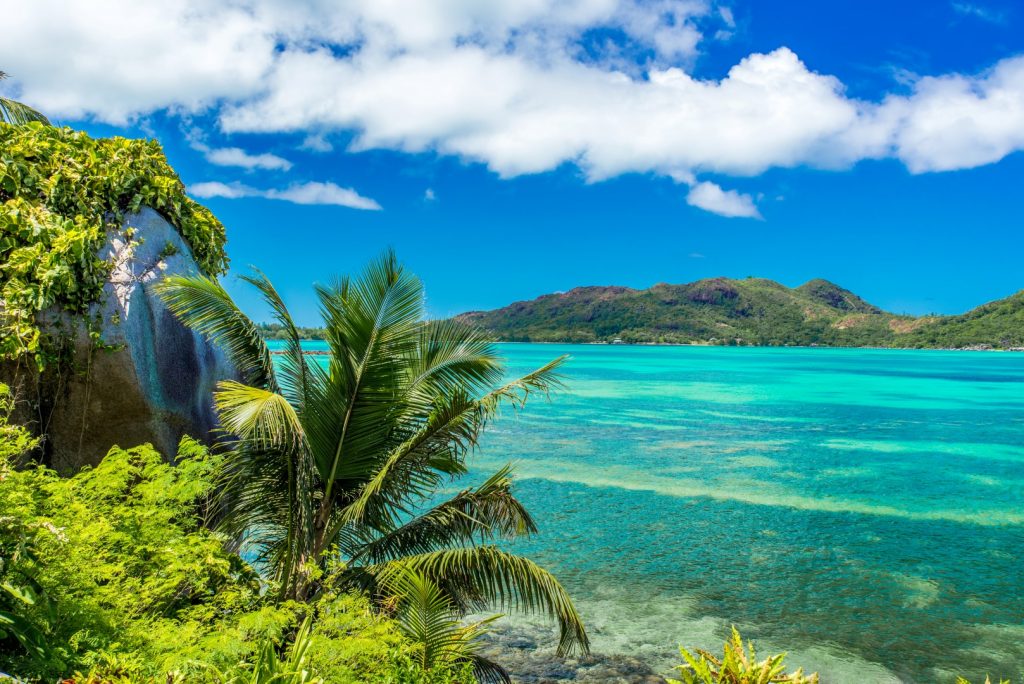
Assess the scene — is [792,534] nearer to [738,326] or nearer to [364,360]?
[364,360]

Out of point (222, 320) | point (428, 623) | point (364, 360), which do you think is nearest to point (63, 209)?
point (222, 320)

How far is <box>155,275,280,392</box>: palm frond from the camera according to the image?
6.89 m

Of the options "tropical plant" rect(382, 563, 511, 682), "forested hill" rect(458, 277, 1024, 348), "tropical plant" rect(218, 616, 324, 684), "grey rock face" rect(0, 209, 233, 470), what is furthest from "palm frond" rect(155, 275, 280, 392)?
"forested hill" rect(458, 277, 1024, 348)

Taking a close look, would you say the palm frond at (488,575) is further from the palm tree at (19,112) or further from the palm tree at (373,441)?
the palm tree at (19,112)

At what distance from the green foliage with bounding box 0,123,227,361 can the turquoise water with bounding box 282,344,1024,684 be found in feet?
30.1

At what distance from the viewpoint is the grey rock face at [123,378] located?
25.3 ft

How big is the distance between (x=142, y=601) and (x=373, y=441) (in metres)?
2.74

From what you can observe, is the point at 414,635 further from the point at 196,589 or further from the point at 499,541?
the point at 499,541

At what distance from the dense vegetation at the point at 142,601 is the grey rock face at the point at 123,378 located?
50 cm

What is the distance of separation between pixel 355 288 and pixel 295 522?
8.87ft

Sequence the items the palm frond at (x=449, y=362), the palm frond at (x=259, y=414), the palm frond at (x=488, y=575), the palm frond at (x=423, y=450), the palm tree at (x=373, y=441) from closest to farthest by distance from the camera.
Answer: the palm frond at (x=259, y=414) → the palm frond at (x=488, y=575) → the palm tree at (x=373, y=441) → the palm frond at (x=423, y=450) → the palm frond at (x=449, y=362)

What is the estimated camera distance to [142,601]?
5648 millimetres

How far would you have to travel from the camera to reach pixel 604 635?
1077 cm

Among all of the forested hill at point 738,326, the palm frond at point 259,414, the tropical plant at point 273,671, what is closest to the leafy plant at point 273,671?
the tropical plant at point 273,671
